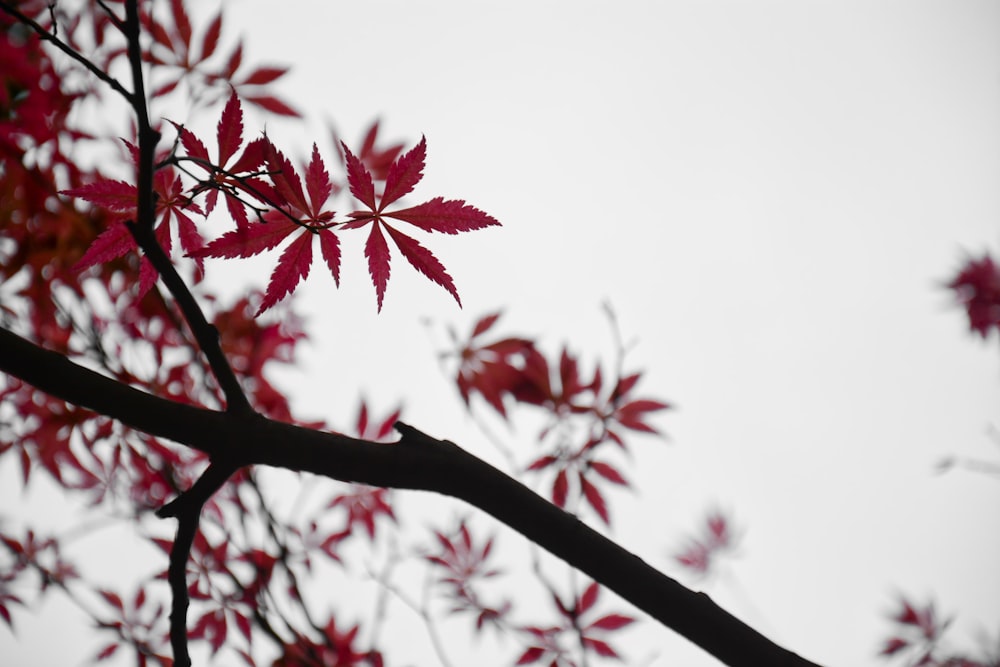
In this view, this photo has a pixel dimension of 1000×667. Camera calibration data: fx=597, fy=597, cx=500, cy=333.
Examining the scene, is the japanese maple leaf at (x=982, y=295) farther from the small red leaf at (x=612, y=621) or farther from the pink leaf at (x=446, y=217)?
the pink leaf at (x=446, y=217)

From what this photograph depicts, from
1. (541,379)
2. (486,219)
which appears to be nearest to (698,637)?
(486,219)

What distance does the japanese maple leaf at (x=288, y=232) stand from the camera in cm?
77

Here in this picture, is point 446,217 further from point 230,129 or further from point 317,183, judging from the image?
point 230,129

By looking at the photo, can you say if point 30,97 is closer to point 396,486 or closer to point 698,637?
point 396,486

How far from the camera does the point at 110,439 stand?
5.61 ft

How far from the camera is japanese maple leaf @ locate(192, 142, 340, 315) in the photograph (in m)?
0.77

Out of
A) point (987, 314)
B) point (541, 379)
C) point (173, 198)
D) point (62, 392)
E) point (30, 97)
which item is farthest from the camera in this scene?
point (987, 314)

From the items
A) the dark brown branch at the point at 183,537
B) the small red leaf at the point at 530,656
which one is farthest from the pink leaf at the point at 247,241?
the small red leaf at the point at 530,656

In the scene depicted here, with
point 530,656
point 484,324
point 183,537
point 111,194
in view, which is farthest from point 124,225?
point 530,656

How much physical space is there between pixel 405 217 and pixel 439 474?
357mm

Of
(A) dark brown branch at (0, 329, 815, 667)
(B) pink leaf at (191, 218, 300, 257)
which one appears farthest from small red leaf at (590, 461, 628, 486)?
(B) pink leaf at (191, 218, 300, 257)

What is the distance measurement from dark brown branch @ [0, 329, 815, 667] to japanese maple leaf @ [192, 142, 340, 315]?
170 millimetres

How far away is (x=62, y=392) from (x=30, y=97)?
1.14m

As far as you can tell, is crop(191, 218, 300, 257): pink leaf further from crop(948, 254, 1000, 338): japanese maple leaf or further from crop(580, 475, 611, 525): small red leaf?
crop(948, 254, 1000, 338): japanese maple leaf
